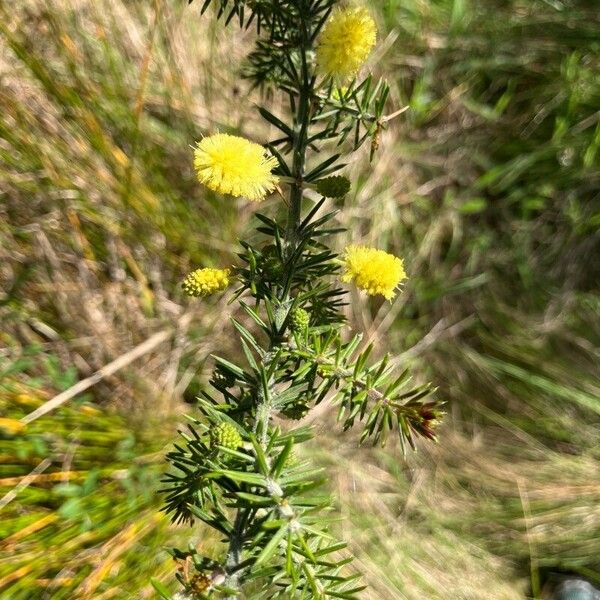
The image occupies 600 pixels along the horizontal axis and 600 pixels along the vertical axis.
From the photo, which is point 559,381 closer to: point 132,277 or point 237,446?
point 132,277

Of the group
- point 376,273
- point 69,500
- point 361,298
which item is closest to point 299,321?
point 376,273

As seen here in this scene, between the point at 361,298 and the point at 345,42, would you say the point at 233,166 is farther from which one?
the point at 361,298

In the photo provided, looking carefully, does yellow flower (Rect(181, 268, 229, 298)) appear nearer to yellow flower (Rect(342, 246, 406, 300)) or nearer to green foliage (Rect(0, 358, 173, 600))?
yellow flower (Rect(342, 246, 406, 300))

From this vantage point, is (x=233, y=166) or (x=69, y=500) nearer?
(x=233, y=166)

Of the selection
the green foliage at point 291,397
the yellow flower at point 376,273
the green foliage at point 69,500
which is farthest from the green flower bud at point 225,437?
the green foliage at point 69,500

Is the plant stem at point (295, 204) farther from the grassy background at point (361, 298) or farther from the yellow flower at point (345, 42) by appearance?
the grassy background at point (361, 298)

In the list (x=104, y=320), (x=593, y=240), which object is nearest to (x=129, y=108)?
(x=104, y=320)
